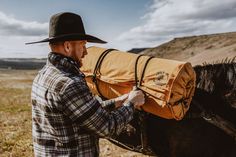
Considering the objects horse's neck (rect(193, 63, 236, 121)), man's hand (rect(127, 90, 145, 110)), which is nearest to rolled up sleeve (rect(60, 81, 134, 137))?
man's hand (rect(127, 90, 145, 110))

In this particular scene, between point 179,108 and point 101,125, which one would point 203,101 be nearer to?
point 179,108

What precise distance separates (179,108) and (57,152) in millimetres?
1672

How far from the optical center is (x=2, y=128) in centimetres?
1205

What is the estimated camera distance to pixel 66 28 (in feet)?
10.6

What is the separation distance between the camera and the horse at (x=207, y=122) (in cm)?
460

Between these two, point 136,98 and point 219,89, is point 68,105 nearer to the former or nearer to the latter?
point 136,98

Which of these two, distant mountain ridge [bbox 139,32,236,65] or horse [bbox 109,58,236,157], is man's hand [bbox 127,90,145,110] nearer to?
horse [bbox 109,58,236,157]

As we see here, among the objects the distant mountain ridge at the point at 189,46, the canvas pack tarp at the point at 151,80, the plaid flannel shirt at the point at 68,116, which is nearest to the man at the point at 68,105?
the plaid flannel shirt at the point at 68,116

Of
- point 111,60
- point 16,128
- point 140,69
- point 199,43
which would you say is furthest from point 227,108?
point 199,43

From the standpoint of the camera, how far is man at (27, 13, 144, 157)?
3.04m

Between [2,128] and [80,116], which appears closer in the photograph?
[80,116]

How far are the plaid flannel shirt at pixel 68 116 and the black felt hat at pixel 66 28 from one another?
274 millimetres

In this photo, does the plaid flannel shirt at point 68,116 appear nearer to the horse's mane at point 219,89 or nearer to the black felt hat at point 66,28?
the black felt hat at point 66,28

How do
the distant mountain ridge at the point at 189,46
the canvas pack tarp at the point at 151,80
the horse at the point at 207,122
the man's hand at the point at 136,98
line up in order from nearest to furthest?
the man's hand at the point at 136,98 < the canvas pack tarp at the point at 151,80 < the horse at the point at 207,122 < the distant mountain ridge at the point at 189,46
